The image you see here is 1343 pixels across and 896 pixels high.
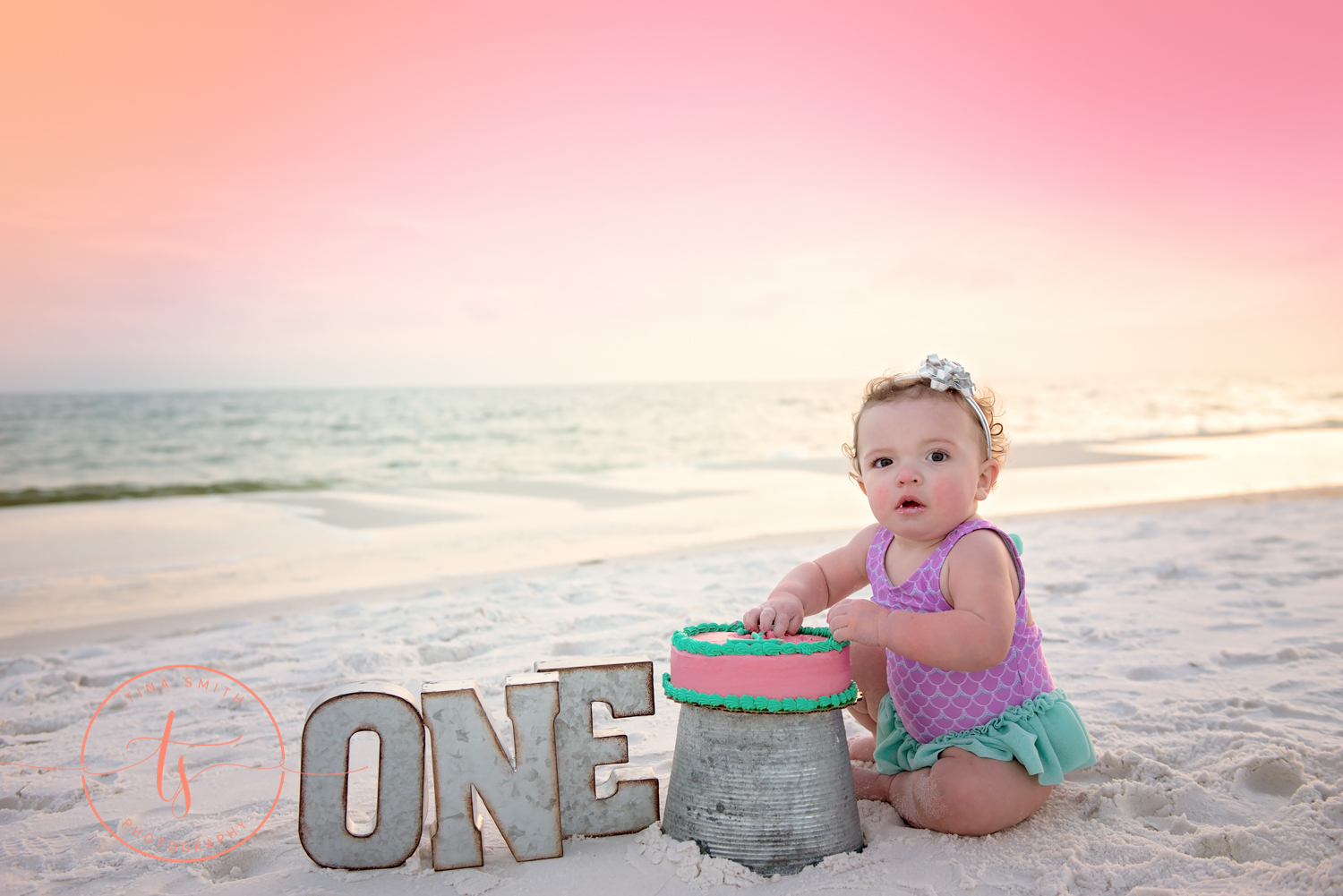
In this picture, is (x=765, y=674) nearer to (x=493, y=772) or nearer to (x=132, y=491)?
(x=493, y=772)

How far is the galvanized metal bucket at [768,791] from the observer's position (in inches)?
76.4

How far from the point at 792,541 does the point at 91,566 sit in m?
5.27

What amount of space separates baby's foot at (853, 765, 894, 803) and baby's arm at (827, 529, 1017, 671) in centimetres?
48

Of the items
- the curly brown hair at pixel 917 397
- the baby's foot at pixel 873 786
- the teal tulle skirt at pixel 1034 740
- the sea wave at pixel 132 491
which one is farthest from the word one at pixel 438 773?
the sea wave at pixel 132 491

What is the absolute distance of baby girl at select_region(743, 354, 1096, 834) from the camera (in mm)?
2014

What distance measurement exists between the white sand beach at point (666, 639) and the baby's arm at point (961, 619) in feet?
1.54

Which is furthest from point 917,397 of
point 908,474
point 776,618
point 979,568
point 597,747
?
point 597,747

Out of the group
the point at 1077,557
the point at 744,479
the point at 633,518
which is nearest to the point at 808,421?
the point at 744,479

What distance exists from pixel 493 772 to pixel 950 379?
147 centimetres

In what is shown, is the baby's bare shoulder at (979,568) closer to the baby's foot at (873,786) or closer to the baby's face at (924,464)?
the baby's face at (924,464)

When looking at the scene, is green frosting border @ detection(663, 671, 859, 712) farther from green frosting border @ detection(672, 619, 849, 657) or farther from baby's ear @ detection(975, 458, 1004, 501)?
baby's ear @ detection(975, 458, 1004, 501)

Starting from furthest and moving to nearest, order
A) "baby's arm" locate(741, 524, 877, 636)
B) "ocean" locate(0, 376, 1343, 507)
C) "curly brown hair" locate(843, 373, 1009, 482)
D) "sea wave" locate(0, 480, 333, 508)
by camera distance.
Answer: "ocean" locate(0, 376, 1343, 507), "sea wave" locate(0, 480, 333, 508), "baby's arm" locate(741, 524, 877, 636), "curly brown hair" locate(843, 373, 1009, 482)

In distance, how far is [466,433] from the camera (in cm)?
2164

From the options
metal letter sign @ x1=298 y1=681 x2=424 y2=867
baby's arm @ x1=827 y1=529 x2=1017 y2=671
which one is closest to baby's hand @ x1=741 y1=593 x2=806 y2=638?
baby's arm @ x1=827 y1=529 x2=1017 y2=671
